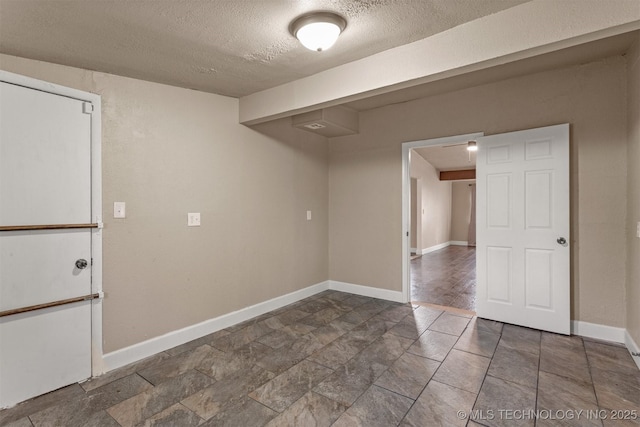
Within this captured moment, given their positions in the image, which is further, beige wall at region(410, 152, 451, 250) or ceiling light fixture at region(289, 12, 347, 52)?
beige wall at region(410, 152, 451, 250)

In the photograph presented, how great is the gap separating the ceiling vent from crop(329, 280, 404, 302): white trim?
2213 mm

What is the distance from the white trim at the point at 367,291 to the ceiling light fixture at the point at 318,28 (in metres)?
3.23

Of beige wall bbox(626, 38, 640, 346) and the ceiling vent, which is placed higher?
the ceiling vent

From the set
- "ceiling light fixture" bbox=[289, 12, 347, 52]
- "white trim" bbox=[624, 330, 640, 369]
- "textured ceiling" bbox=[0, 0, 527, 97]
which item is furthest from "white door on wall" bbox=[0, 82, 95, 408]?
"white trim" bbox=[624, 330, 640, 369]

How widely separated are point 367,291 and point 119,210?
3184 mm

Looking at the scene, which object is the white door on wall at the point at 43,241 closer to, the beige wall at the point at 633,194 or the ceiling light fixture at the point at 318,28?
the ceiling light fixture at the point at 318,28

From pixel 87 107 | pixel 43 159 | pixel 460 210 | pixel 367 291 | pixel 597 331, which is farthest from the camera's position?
pixel 460 210

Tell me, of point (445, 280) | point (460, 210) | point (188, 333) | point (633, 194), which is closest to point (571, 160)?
point (633, 194)

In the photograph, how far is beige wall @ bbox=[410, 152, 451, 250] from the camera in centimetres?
862

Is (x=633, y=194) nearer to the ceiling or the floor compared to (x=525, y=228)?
nearer to the ceiling

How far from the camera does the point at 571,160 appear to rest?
308cm

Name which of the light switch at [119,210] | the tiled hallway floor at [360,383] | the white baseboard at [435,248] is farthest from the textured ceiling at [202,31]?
Result: the white baseboard at [435,248]

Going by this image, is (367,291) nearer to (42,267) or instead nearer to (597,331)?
(597,331)

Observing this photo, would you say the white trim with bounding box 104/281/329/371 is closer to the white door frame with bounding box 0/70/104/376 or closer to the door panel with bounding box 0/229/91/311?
the white door frame with bounding box 0/70/104/376
